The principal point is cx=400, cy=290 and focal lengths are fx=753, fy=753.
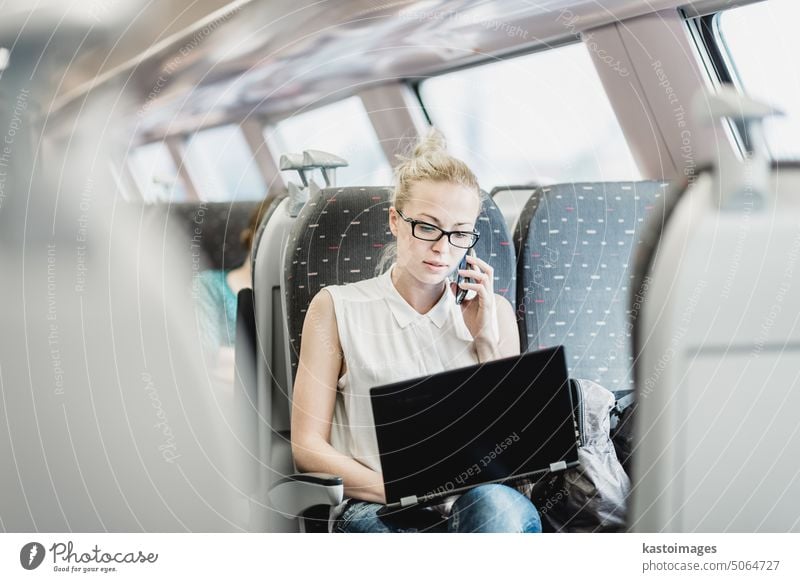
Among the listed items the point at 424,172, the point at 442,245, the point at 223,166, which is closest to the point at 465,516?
the point at 442,245

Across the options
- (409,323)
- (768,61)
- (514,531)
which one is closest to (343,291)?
(409,323)

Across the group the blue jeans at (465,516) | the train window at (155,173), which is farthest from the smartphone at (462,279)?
the train window at (155,173)

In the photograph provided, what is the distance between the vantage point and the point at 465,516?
3.48ft

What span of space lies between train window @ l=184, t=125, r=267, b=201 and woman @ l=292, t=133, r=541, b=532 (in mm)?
189

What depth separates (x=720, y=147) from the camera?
1145 mm

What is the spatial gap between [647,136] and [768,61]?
23cm

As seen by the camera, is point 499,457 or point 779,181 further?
point 779,181

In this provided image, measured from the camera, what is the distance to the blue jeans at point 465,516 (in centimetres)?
105

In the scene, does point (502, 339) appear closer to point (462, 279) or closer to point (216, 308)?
point (462, 279)

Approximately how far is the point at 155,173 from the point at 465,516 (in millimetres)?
651

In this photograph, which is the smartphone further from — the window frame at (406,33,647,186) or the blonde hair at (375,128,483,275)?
the window frame at (406,33,647,186)

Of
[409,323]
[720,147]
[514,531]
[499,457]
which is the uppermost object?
[720,147]

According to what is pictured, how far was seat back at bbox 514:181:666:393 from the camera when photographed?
3.69ft
